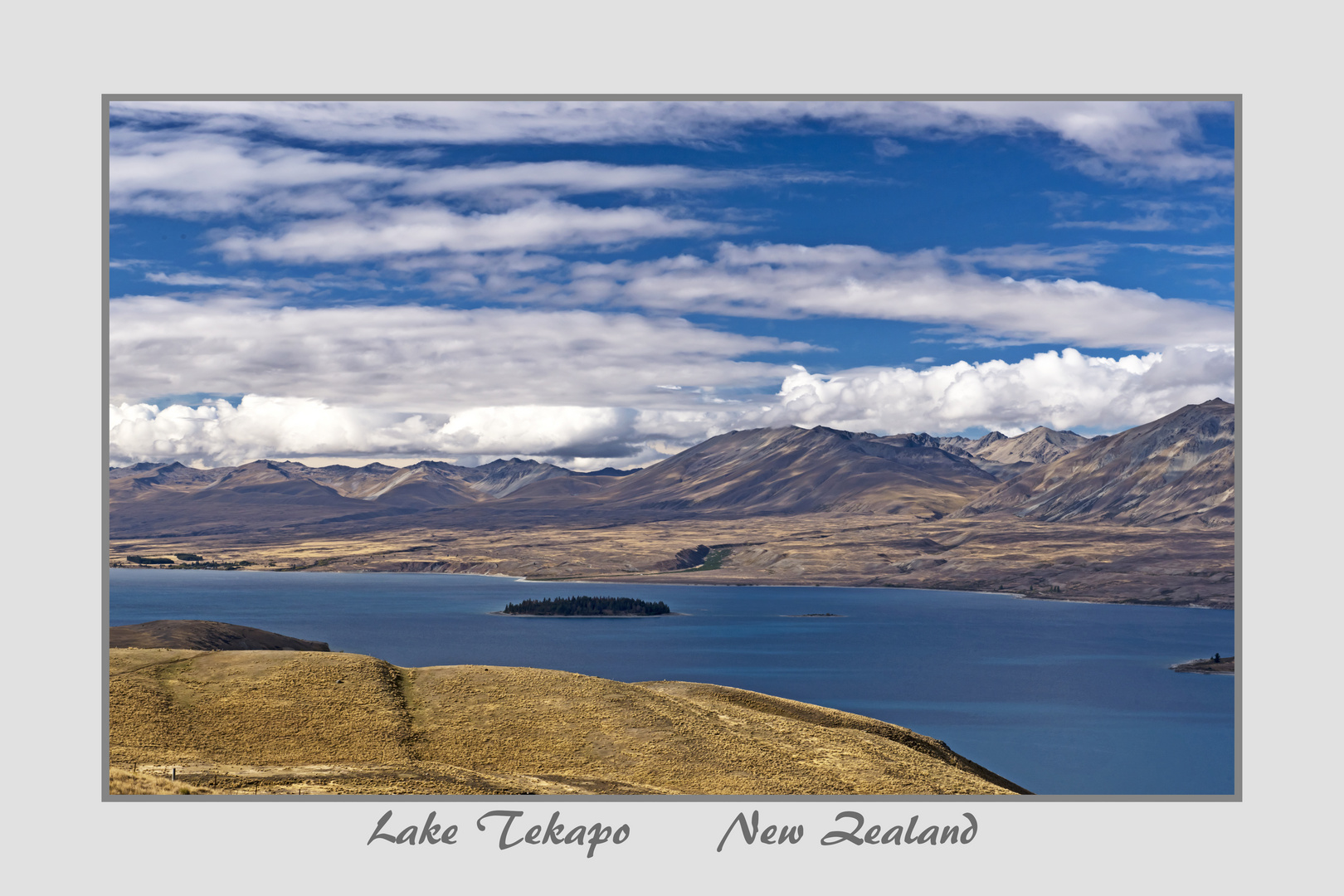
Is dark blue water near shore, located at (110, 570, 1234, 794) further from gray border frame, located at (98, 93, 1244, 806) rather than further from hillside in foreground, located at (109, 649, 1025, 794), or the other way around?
gray border frame, located at (98, 93, 1244, 806)

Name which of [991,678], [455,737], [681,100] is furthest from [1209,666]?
[681,100]

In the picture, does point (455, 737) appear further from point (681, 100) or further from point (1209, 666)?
point (1209, 666)

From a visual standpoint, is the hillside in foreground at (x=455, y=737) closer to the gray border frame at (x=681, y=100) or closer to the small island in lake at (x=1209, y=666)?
the gray border frame at (x=681, y=100)

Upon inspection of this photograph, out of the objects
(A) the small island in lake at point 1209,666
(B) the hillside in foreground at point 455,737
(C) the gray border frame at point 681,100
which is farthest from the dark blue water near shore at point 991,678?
(C) the gray border frame at point 681,100

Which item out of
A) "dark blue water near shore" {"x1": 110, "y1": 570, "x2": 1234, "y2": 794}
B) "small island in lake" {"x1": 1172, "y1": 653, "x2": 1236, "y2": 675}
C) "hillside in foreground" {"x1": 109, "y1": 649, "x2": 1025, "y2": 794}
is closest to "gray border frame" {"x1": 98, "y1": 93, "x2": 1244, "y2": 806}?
"hillside in foreground" {"x1": 109, "y1": 649, "x2": 1025, "y2": 794}
